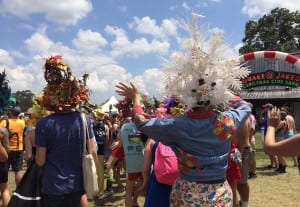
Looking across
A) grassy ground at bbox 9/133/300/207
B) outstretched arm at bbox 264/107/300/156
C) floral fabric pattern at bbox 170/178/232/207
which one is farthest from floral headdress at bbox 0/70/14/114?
grassy ground at bbox 9/133/300/207

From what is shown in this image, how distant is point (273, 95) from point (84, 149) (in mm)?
21604

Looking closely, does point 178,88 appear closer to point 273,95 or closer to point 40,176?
point 40,176

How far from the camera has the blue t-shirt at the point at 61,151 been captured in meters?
3.11

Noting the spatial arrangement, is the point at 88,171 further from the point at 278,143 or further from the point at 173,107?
the point at 278,143

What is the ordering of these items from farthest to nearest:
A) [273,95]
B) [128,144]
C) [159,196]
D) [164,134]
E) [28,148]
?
[273,95] < [128,144] < [28,148] < [159,196] < [164,134]

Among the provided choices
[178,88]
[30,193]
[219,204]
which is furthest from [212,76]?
[30,193]

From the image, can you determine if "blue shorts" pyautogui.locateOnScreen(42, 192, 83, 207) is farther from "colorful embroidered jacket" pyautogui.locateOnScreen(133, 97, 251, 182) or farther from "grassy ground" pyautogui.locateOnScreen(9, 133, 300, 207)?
"grassy ground" pyautogui.locateOnScreen(9, 133, 300, 207)

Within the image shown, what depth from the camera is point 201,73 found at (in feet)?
8.47

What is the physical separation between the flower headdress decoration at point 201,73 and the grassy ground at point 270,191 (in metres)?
4.07

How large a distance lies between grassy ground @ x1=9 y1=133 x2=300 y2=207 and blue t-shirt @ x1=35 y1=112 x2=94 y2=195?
10.6 ft

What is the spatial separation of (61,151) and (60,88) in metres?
0.59

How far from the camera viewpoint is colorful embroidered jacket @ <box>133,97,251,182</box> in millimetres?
2465

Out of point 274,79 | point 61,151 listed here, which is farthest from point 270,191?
point 274,79

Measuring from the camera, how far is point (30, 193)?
3504 millimetres
